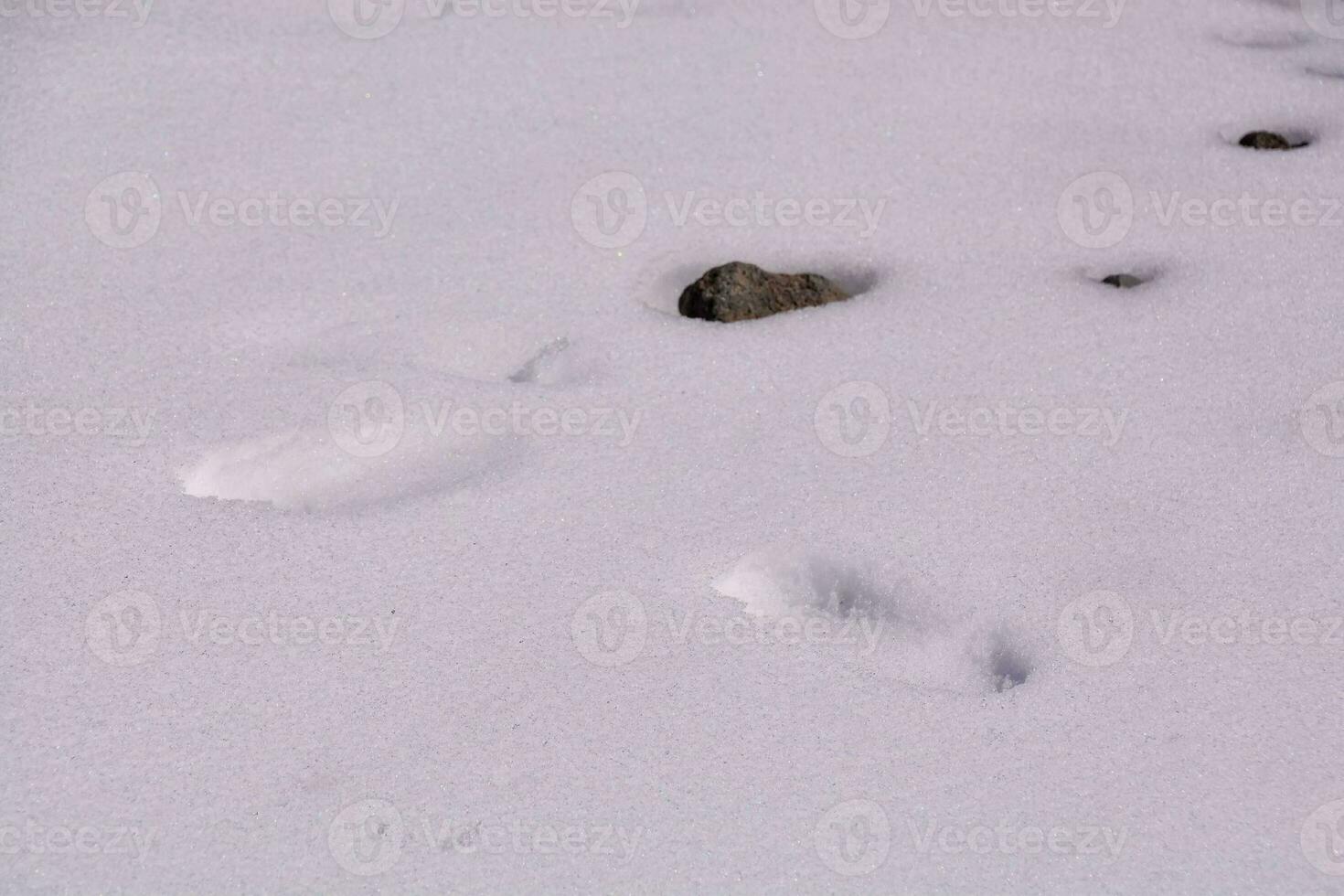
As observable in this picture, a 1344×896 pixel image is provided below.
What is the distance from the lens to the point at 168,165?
3.18 metres

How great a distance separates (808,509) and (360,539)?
0.73 m
